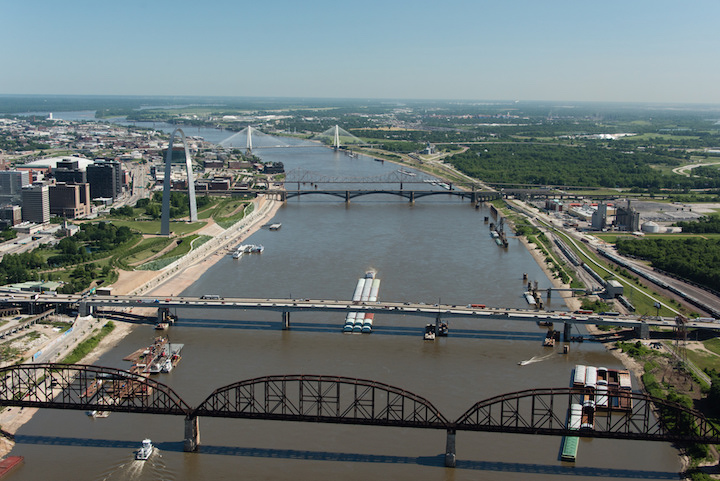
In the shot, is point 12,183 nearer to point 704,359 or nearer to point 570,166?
point 704,359

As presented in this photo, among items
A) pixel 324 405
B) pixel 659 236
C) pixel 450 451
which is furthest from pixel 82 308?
pixel 659 236

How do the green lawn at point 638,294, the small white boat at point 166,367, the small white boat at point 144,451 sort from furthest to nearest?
1. the green lawn at point 638,294
2. the small white boat at point 166,367
3. the small white boat at point 144,451

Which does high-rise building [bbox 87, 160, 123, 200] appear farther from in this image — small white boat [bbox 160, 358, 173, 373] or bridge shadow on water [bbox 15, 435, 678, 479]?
bridge shadow on water [bbox 15, 435, 678, 479]

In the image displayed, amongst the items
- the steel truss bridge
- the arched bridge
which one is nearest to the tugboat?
the steel truss bridge

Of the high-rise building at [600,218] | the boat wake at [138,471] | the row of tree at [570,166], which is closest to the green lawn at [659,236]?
the high-rise building at [600,218]

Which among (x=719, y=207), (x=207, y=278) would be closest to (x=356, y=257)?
(x=207, y=278)

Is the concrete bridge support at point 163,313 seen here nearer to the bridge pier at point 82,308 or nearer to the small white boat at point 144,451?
the bridge pier at point 82,308

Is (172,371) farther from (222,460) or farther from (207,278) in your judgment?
(207,278)
